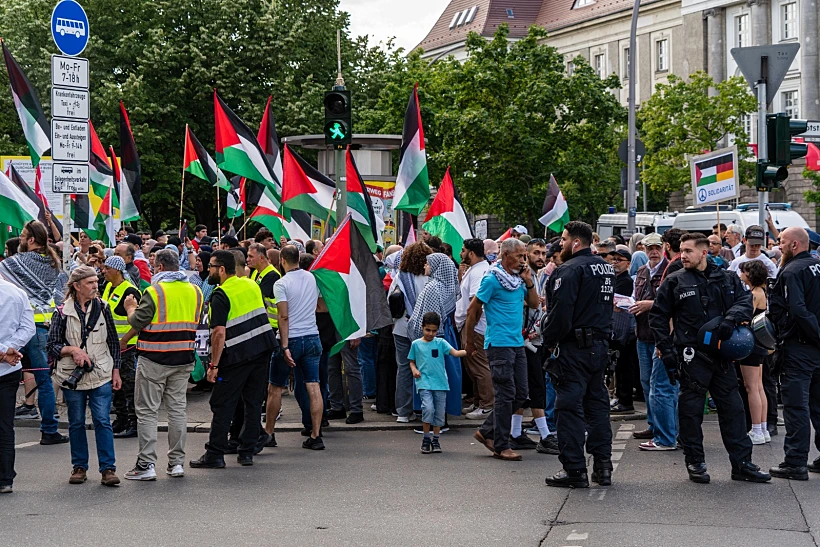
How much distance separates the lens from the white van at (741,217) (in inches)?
1203

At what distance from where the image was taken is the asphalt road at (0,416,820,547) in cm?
759

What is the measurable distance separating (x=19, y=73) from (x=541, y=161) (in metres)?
27.1

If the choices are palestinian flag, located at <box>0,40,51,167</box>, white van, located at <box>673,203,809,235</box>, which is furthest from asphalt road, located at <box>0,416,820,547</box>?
Answer: white van, located at <box>673,203,809,235</box>

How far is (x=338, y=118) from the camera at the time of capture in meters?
14.2

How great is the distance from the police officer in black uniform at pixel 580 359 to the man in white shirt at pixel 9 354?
397cm

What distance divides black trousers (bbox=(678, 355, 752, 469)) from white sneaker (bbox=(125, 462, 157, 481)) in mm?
4119

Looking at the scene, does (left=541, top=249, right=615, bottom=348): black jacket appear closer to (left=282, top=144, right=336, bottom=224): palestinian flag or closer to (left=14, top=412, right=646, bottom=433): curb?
(left=14, top=412, right=646, bottom=433): curb

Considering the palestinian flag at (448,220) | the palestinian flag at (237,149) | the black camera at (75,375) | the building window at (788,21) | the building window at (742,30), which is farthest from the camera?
the building window at (742,30)

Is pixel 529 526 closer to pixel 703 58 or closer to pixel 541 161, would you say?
pixel 541 161

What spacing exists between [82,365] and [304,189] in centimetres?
641

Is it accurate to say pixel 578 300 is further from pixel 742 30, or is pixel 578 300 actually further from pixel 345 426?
pixel 742 30

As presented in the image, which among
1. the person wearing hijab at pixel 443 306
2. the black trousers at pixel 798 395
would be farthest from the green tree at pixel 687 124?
the black trousers at pixel 798 395

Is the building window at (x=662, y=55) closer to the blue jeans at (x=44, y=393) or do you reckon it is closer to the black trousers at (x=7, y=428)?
the blue jeans at (x=44, y=393)

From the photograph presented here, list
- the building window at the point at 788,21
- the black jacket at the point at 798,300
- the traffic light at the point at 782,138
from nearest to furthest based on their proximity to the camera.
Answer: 1. the black jacket at the point at 798,300
2. the traffic light at the point at 782,138
3. the building window at the point at 788,21
